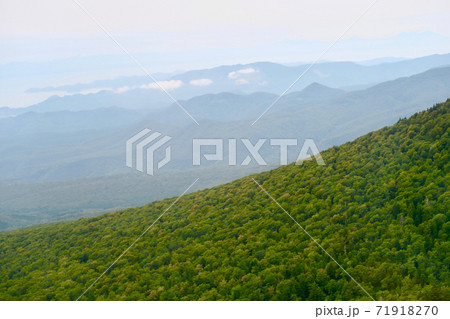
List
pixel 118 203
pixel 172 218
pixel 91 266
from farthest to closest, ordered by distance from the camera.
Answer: pixel 118 203 < pixel 172 218 < pixel 91 266

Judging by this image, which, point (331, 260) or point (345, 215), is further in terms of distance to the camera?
point (345, 215)

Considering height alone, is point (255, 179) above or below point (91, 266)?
above

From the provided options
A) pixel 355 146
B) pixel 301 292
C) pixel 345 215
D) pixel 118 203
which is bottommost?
pixel 118 203

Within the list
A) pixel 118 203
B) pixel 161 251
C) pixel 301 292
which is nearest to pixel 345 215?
pixel 301 292
